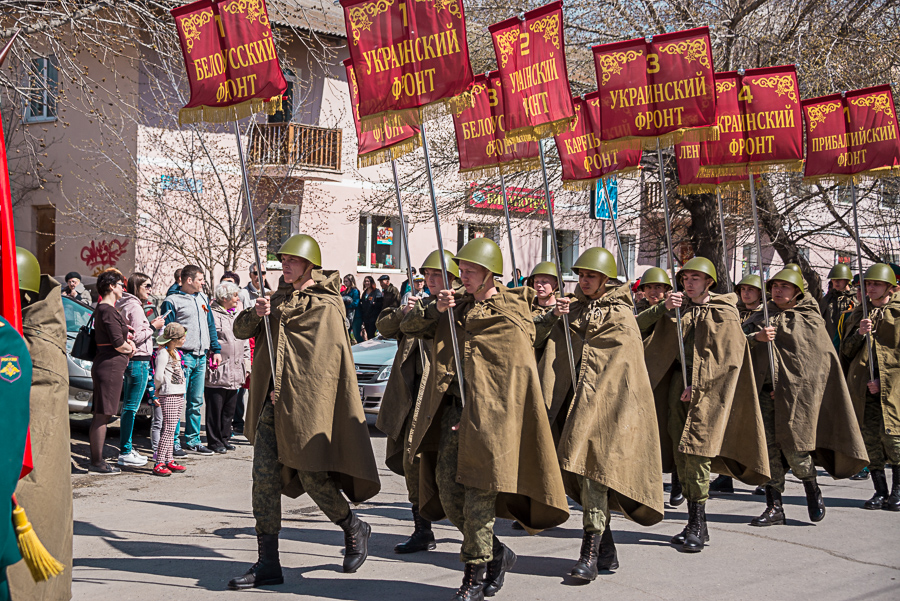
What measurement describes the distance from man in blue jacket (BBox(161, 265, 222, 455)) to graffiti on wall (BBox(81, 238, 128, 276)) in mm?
11660

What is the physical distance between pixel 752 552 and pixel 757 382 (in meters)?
1.82

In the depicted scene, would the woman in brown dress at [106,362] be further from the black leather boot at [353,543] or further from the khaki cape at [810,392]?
the khaki cape at [810,392]

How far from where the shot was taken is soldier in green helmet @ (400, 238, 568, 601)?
5.07 meters

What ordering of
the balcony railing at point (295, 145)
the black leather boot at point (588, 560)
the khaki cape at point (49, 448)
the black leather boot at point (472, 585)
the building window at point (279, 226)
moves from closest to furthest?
the khaki cape at point (49, 448), the black leather boot at point (472, 585), the black leather boot at point (588, 560), the balcony railing at point (295, 145), the building window at point (279, 226)

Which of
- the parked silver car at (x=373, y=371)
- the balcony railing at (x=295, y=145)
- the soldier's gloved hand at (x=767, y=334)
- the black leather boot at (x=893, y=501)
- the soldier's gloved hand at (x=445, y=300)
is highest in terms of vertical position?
the balcony railing at (x=295, y=145)

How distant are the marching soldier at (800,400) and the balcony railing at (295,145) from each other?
11574 mm

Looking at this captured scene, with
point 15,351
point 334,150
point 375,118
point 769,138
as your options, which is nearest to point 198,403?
point 375,118

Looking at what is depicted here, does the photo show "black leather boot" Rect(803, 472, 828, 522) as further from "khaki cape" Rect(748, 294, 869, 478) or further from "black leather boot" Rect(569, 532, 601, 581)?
"black leather boot" Rect(569, 532, 601, 581)

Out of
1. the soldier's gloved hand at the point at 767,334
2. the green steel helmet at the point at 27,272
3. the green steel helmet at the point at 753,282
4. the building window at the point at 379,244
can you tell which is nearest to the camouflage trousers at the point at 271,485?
the green steel helmet at the point at 27,272

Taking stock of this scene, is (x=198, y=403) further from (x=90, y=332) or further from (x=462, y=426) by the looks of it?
(x=462, y=426)

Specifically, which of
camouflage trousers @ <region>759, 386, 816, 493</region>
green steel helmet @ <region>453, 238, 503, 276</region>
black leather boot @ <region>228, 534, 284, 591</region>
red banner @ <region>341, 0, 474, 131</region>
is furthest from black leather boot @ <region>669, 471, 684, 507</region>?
red banner @ <region>341, 0, 474, 131</region>

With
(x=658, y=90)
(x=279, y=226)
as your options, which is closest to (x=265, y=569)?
(x=658, y=90)

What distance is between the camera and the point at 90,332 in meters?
8.77

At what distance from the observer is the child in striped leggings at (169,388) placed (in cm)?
880
